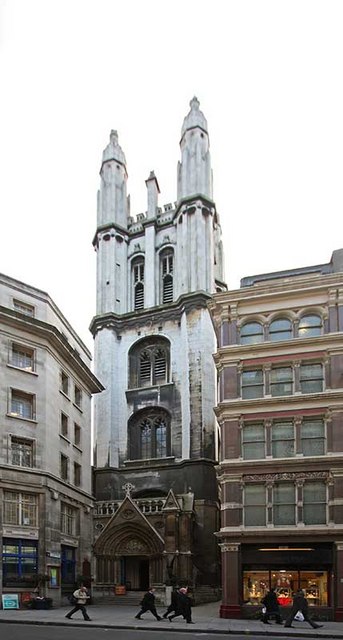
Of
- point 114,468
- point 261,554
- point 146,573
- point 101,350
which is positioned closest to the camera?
point 261,554

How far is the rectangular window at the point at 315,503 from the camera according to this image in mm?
34406

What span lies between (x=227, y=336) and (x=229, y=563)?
36.0 feet

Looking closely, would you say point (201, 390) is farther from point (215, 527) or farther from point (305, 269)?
point (305, 269)

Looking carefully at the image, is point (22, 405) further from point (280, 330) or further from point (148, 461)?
point (148, 461)

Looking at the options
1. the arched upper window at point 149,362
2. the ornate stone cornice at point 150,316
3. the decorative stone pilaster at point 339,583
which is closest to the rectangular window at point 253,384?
the decorative stone pilaster at point 339,583

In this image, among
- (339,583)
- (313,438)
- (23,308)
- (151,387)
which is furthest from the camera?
(151,387)

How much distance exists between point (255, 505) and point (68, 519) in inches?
584

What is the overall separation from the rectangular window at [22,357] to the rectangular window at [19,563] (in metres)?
9.32

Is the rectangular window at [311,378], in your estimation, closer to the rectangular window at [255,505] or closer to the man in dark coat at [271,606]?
the rectangular window at [255,505]

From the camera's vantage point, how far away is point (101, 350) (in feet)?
215

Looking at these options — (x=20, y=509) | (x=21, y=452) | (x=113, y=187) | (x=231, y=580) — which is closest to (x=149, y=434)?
(x=21, y=452)

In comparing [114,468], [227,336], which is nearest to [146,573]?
[114,468]

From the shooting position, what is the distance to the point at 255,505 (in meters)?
35.6

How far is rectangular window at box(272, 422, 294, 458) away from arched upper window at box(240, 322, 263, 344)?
4462mm
